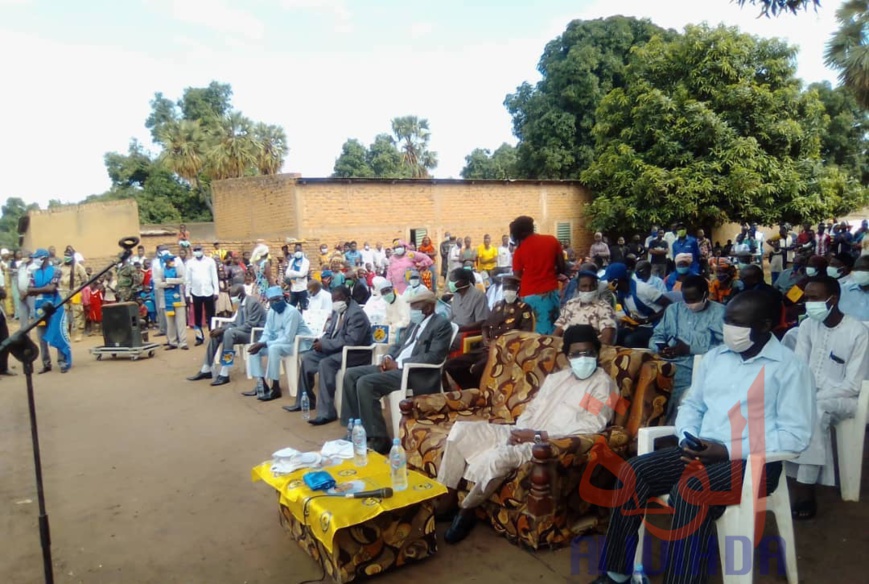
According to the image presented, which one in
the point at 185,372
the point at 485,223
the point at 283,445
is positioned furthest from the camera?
the point at 485,223

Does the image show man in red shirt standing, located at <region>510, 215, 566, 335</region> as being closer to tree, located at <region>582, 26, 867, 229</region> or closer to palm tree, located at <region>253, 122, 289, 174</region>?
tree, located at <region>582, 26, 867, 229</region>

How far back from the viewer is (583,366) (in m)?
3.91

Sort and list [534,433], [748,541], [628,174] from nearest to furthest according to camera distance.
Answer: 1. [748,541]
2. [534,433]
3. [628,174]

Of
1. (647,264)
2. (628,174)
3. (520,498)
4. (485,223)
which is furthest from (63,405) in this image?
(628,174)

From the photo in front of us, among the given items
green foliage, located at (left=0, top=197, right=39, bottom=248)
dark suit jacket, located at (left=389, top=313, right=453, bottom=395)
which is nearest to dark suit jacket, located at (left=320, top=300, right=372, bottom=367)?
dark suit jacket, located at (left=389, top=313, right=453, bottom=395)

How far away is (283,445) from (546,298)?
3111mm

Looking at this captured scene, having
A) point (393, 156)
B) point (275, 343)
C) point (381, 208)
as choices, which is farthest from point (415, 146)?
point (275, 343)

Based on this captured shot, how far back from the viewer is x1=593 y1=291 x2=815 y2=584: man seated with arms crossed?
2869 mm

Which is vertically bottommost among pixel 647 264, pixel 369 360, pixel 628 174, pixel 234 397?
pixel 234 397

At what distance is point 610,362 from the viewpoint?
4.13 meters

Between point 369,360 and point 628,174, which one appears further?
point 628,174

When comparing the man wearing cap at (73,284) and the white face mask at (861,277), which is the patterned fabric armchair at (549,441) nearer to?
the white face mask at (861,277)

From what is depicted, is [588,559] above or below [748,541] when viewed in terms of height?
below

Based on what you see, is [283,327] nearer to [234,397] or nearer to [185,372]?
[234,397]
